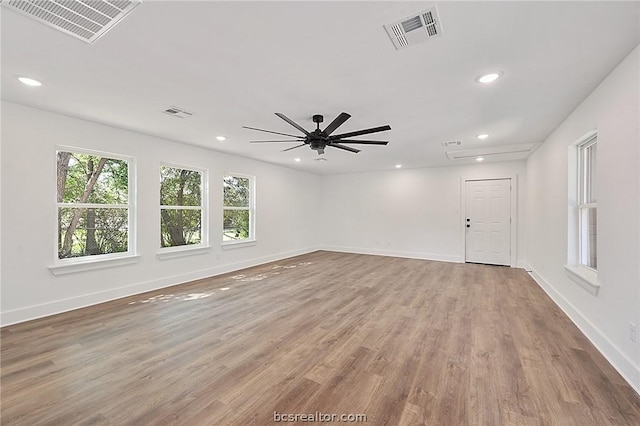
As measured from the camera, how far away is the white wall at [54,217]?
3.11 m

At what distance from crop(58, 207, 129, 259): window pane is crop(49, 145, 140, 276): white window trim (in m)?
0.07

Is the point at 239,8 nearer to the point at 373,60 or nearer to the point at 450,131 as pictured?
the point at 373,60

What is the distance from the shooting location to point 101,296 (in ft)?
12.5

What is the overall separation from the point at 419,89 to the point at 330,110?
39.7 inches

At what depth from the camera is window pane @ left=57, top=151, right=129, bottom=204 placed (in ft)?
11.8

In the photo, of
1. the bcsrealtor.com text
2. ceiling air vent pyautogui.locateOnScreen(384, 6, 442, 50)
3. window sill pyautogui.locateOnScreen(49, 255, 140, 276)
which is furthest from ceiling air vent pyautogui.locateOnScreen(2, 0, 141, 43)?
window sill pyautogui.locateOnScreen(49, 255, 140, 276)

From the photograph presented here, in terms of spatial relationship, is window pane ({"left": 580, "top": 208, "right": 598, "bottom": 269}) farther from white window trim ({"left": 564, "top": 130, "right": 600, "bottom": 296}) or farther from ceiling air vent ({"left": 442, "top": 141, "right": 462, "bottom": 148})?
ceiling air vent ({"left": 442, "top": 141, "right": 462, "bottom": 148})

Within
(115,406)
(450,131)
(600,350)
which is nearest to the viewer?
(115,406)

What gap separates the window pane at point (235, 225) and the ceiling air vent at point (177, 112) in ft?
8.66

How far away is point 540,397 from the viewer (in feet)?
6.15

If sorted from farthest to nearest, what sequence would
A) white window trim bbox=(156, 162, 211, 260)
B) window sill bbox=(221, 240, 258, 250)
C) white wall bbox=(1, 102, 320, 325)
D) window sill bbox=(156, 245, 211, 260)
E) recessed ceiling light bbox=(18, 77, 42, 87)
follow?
window sill bbox=(221, 240, 258, 250) < white window trim bbox=(156, 162, 211, 260) < window sill bbox=(156, 245, 211, 260) < white wall bbox=(1, 102, 320, 325) < recessed ceiling light bbox=(18, 77, 42, 87)

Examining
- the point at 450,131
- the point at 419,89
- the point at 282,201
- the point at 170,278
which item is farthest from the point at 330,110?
the point at 282,201

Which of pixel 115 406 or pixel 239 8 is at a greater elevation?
pixel 239 8

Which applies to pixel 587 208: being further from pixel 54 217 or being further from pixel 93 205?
pixel 54 217
